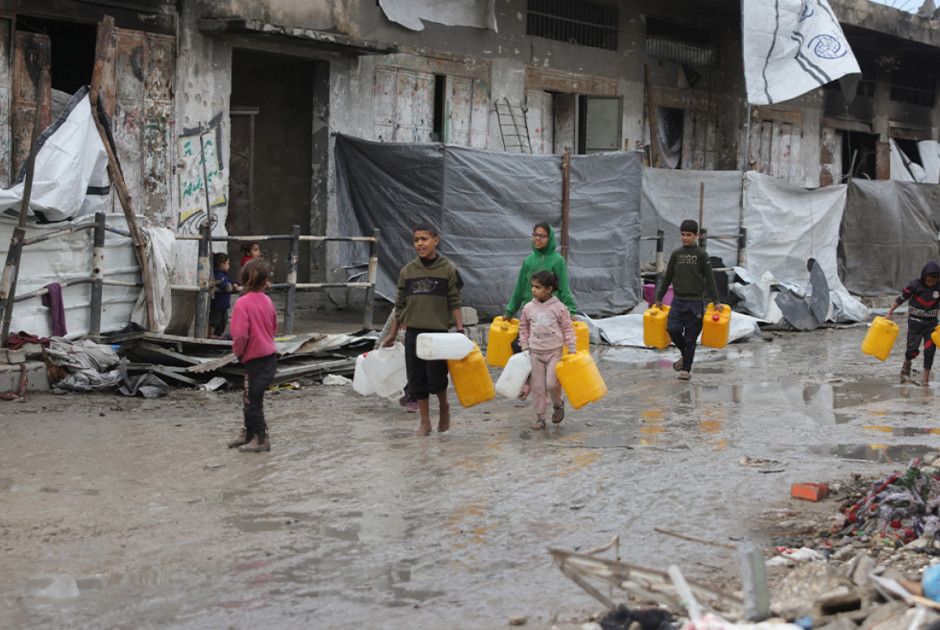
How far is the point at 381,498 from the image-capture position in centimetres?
604

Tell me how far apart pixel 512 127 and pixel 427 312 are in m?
10.1

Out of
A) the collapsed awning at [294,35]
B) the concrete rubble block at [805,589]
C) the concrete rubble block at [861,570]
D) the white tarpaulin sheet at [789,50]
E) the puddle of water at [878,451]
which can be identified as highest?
the white tarpaulin sheet at [789,50]

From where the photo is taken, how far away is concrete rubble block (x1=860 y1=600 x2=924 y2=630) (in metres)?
3.68

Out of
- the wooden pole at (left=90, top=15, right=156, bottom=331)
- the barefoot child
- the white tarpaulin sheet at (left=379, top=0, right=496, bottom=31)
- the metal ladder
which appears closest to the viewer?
the barefoot child

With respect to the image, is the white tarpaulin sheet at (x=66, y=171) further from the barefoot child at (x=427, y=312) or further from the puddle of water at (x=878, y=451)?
the puddle of water at (x=878, y=451)

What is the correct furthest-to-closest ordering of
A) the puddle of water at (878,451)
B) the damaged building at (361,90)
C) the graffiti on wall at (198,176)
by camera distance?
the graffiti on wall at (198,176)
the damaged building at (361,90)
the puddle of water at (878,451)

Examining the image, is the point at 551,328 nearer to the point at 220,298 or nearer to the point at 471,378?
the point at 471,378

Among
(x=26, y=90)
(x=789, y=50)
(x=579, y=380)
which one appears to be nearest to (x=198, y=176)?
(x=26, y=90)

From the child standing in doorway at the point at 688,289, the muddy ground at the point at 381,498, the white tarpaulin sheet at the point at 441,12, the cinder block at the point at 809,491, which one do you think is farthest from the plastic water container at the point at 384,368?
the white tarpaulin sheet at the point at 441,12

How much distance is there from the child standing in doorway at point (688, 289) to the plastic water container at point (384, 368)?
346 cm

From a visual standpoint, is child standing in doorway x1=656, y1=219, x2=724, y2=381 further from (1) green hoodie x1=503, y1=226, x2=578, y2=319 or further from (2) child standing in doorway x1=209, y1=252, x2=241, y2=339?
(2) child standing in doorway x1=209, y1=252, x2=241, y2=339

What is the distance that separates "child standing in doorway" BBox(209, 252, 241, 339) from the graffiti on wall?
187cm

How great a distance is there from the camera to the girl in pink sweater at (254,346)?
7.24 meters

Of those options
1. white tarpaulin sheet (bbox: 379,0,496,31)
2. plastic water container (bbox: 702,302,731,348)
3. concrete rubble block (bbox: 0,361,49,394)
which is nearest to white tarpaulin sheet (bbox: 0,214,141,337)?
concrete rubble block (bbox: 0,361,49,394)
